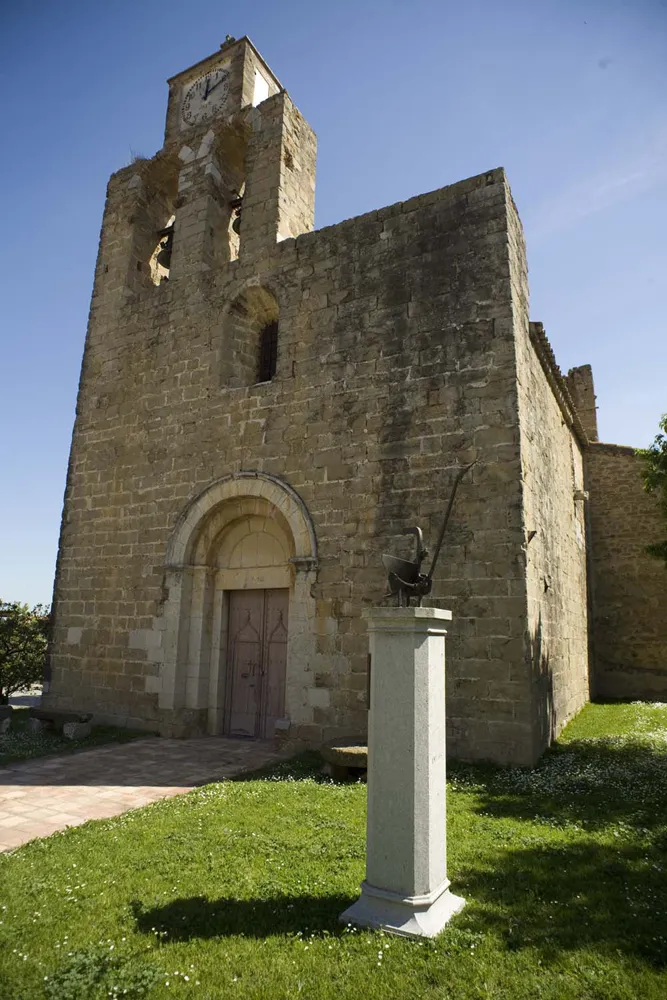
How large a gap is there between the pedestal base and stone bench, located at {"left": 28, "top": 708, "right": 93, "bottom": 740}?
632 centimetres

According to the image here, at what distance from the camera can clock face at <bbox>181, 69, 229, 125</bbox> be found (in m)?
11.1

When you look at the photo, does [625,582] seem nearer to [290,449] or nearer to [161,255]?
[290,449]

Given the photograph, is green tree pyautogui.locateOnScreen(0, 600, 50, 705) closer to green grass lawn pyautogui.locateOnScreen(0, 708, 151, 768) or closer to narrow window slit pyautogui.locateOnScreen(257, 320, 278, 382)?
green grass lawn pyautogui.locateOnScreen(0, 708, 151, 768)

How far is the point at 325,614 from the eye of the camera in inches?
294

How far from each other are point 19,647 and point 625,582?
13.8 m

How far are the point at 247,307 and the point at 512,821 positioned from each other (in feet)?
26.1

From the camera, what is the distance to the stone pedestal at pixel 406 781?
9.99ft

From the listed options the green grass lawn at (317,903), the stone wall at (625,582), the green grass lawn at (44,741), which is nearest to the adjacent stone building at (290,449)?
the green grass lawn at (44,741)

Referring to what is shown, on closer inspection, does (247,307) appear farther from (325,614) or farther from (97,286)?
(325,614)

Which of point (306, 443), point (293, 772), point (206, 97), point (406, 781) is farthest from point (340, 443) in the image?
point (206, 97)

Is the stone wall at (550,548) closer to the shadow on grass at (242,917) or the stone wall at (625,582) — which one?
the stone wall at (625,582)

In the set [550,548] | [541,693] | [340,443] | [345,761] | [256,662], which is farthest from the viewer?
[550,548]

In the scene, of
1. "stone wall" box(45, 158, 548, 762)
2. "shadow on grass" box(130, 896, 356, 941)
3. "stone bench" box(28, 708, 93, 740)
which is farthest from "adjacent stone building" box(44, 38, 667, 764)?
"shadow on grass" box(130, 896, 356, 941)

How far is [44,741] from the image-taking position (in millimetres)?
8070
